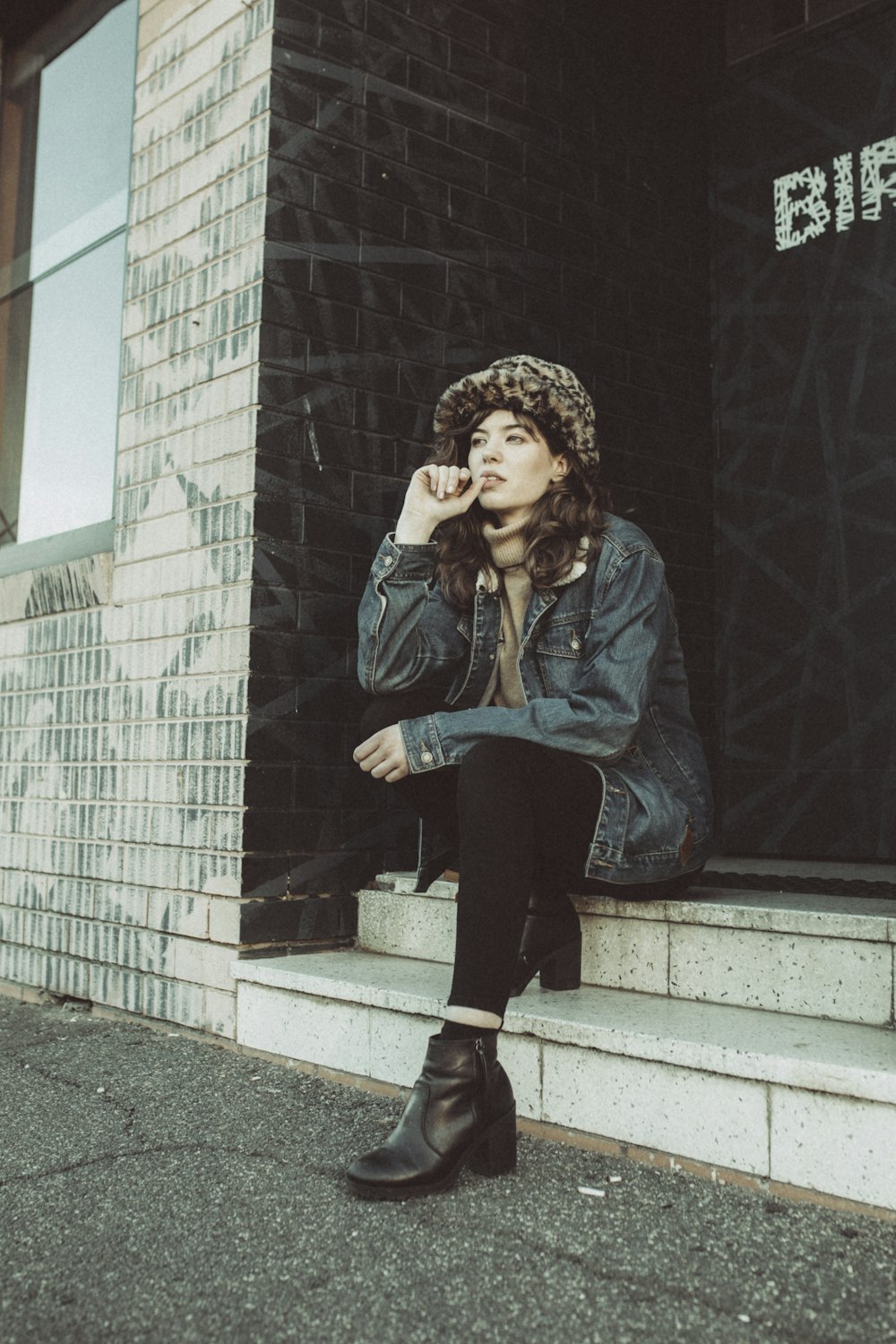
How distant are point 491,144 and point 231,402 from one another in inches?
50.8

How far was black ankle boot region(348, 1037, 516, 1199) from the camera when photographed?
1867mm

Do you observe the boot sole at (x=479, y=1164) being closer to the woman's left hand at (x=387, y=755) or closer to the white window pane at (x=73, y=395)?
the woman's left hand at (x=387, y=755)

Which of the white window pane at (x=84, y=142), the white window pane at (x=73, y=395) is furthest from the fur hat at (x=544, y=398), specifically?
the white window pane at (x=84, y=142)

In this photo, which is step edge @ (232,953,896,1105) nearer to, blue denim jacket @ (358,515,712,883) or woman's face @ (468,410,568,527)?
blue denim jacket @ (358,515,712,883)

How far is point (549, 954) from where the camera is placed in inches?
95.8

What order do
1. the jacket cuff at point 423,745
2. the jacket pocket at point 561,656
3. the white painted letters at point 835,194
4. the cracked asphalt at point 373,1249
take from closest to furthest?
1. the cracked asphalt at point 373,1249
2. the jacket cuff at point 423,745
3. the jacket pocket at point 561,656
4. the white painted letters at point 835,194

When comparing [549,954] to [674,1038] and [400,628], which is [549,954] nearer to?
[674,1038]

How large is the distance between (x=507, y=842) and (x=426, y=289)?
2.01 metres

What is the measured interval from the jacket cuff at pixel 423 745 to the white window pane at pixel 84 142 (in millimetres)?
2463

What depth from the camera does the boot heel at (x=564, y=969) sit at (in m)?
2.48

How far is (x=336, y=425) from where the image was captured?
3193mm

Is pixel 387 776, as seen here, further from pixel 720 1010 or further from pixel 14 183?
pixel 14 183

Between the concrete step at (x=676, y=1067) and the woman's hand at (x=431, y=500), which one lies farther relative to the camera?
the woman's hand at (x=431, y=500)

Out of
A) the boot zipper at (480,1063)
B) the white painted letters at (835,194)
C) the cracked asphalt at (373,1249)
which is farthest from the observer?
the white painted letters at (835,194)
